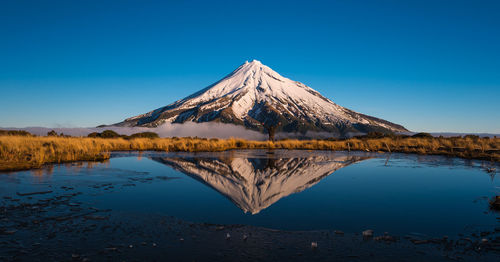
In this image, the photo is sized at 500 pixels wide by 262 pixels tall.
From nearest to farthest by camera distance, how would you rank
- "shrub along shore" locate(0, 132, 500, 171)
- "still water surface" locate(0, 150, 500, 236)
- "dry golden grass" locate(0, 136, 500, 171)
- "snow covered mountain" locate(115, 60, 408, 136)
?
"still water surface" locate(0, 150, 500, 236)
"shrub along shore" locate(0, 132, 500, 171)
"dry golden grass" locate(0, 136, 500, 171)
"snow covered mountain" locate(115, 60, 408, 136)

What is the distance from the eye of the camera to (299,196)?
8.03 m

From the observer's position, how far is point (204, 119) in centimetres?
14388

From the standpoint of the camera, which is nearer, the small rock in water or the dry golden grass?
the small rock in water

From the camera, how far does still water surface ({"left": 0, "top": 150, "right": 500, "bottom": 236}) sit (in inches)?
230

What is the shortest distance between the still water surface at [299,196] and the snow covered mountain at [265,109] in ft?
399

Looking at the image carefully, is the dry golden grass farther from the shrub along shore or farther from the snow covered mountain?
the snow covered mountain

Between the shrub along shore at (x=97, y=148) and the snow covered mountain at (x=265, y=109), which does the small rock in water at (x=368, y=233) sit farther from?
the snow covered mountain at (x=265, y=109)

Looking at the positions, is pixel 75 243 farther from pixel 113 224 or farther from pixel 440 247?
pixel 440 247

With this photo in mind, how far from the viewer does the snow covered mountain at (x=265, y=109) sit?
14412 centimetres

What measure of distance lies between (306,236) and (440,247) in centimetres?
184

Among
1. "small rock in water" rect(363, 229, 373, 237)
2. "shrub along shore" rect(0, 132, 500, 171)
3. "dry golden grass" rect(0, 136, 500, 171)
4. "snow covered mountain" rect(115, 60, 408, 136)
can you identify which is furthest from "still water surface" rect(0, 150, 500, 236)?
"snow covered mountain" rect(115, 60, 408, 136)

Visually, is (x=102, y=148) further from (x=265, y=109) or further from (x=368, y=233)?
(x=265, y=109)

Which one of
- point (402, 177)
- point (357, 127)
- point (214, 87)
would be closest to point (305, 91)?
point (357, 127)

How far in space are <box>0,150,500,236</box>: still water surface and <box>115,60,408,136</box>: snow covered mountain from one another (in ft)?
399
